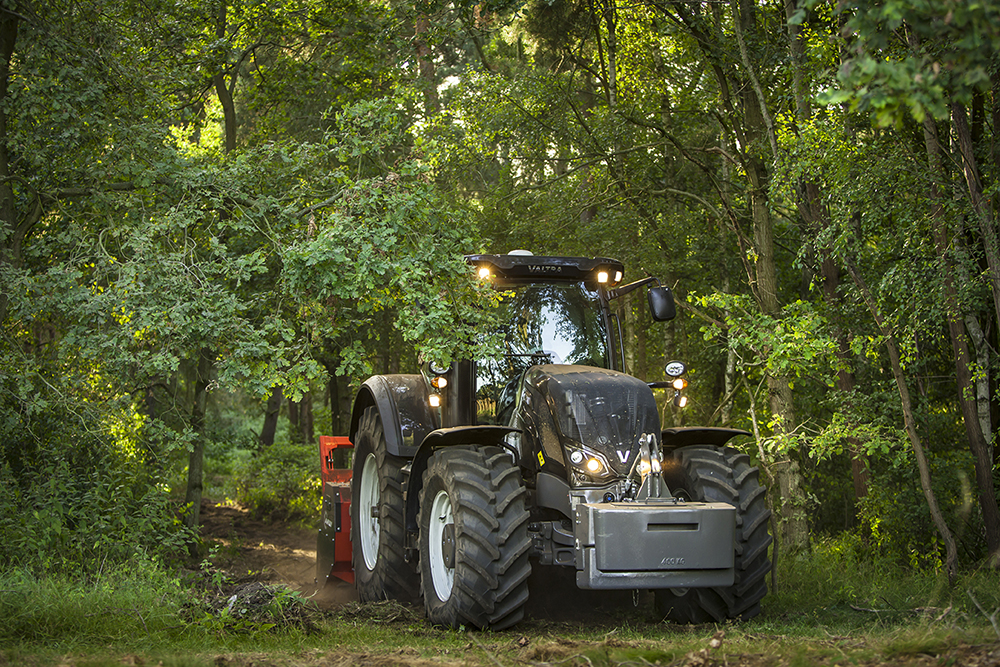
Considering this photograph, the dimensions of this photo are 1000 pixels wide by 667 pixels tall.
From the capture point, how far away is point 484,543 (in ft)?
17.9

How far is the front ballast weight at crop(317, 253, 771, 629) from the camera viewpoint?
17.3 feet

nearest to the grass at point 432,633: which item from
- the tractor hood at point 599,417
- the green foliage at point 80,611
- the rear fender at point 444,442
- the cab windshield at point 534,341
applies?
the green foliage at point 80,611

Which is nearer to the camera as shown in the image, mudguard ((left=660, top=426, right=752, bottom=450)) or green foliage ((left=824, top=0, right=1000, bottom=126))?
green foliage ((left=824, top=0, right=1000, bottom=126))

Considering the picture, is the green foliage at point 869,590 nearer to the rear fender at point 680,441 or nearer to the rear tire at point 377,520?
the rear fender at point 680,441

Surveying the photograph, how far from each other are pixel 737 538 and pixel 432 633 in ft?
6.68

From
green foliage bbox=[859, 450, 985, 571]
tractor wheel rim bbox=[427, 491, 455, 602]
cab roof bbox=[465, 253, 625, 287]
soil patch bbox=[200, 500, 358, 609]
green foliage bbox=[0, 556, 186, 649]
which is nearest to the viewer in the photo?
green foliage bbox=[0, 556, 186, 649]

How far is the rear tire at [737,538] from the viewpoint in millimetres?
5715

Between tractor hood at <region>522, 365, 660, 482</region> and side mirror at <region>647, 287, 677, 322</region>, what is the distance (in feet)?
1.70

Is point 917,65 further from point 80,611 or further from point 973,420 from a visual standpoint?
point 973,420

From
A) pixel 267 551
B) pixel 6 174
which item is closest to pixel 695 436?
pixel 6 174

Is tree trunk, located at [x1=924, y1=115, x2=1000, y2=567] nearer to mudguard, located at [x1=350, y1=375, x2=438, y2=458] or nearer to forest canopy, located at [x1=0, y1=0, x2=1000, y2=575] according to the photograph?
forest canopy, located at [x1=0, y1=0, x2=1000, y2=575]

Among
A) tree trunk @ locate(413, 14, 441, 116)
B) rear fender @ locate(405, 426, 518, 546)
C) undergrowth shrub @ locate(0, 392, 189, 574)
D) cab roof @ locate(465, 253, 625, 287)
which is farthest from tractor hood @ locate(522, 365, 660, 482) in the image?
tree trunk @ locate(413, 14, 441, 116)

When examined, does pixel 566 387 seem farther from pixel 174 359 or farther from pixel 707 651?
pixel 174 359

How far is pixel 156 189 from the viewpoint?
8.20 m
